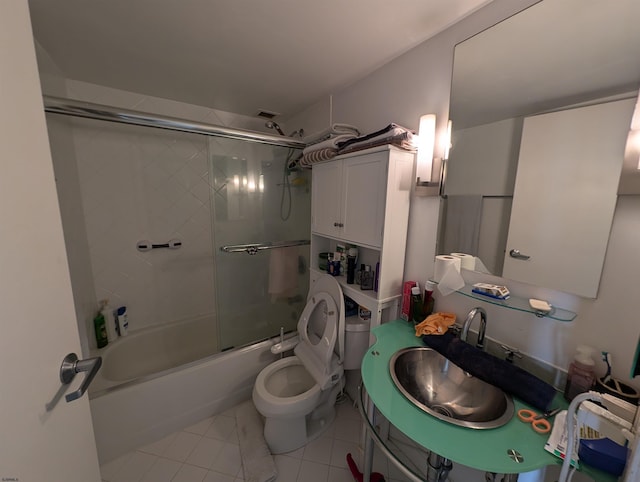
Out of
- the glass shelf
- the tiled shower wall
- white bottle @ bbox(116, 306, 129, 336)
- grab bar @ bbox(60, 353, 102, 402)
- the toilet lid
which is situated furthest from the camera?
white bottle @ bbox(116, 306, 129, 336)

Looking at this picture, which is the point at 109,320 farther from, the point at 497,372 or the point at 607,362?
the point at 607,362

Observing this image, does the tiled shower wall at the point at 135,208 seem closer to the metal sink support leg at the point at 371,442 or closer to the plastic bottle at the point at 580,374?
the metal sink support leg at the point at 371,442

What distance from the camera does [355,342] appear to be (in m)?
1.46

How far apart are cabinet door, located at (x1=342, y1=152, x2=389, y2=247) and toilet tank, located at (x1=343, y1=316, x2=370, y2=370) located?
1.70ft

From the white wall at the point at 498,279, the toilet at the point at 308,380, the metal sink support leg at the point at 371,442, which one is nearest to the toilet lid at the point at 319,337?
the toilet at the point at 308,380

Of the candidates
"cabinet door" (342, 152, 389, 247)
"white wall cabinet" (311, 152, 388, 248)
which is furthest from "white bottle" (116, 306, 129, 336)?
"cabinet door" (342, 152, 389, 247)

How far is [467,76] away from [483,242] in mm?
743

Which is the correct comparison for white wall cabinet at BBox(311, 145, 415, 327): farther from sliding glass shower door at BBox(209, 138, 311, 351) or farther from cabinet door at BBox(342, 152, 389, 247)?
sliding glass shower door at BBox(209, 138, 311, 351)

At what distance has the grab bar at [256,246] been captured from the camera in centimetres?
178

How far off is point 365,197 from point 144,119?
127 centimetres

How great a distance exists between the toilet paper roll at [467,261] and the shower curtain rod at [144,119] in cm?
127

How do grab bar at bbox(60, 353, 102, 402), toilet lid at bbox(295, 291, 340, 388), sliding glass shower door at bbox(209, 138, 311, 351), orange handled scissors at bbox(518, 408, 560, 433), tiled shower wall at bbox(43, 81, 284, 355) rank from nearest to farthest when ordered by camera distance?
A: grab bar at bbox(60, 353, 102, 402)
orange handled scissors at bbox(518, 408, 560, 433)
toilet lid at bbox(295, 291, 340, 388)
tiled shower wall at bbox(43, 81, 284, 355)
sliding glass shower door at bbox(209, 138, 311, 351)

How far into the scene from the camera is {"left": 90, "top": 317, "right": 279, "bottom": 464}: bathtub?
52.9 inches

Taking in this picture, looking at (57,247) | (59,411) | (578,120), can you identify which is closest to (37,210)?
(57,247)
